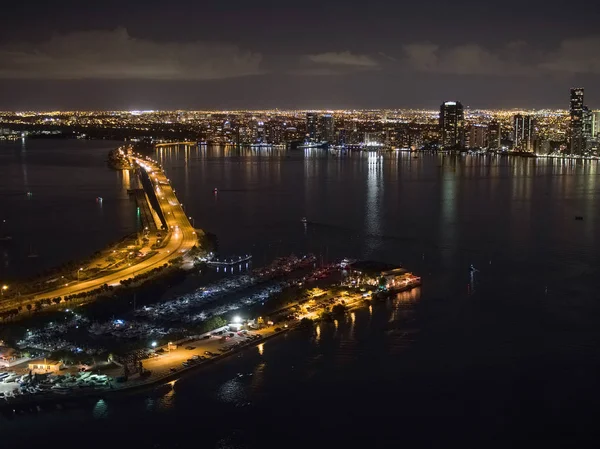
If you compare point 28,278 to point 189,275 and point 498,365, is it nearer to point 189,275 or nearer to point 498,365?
point 189,275

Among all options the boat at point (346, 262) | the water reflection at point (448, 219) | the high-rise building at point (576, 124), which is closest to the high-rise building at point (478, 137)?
the high-rise building at point (576, 124)

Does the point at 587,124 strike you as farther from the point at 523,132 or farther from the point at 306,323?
the point at 306,323

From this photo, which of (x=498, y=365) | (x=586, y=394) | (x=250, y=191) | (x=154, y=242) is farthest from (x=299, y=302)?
(x=250, y=191)

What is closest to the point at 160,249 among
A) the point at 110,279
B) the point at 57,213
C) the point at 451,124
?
the point at 110,279

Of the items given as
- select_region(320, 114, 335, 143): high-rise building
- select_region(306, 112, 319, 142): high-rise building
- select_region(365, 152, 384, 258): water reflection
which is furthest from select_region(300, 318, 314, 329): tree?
select_region(320, 114, 335, 143): high-rise building

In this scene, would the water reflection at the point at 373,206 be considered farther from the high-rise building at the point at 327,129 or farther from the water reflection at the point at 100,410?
the high-rise building at the point at 327,129
